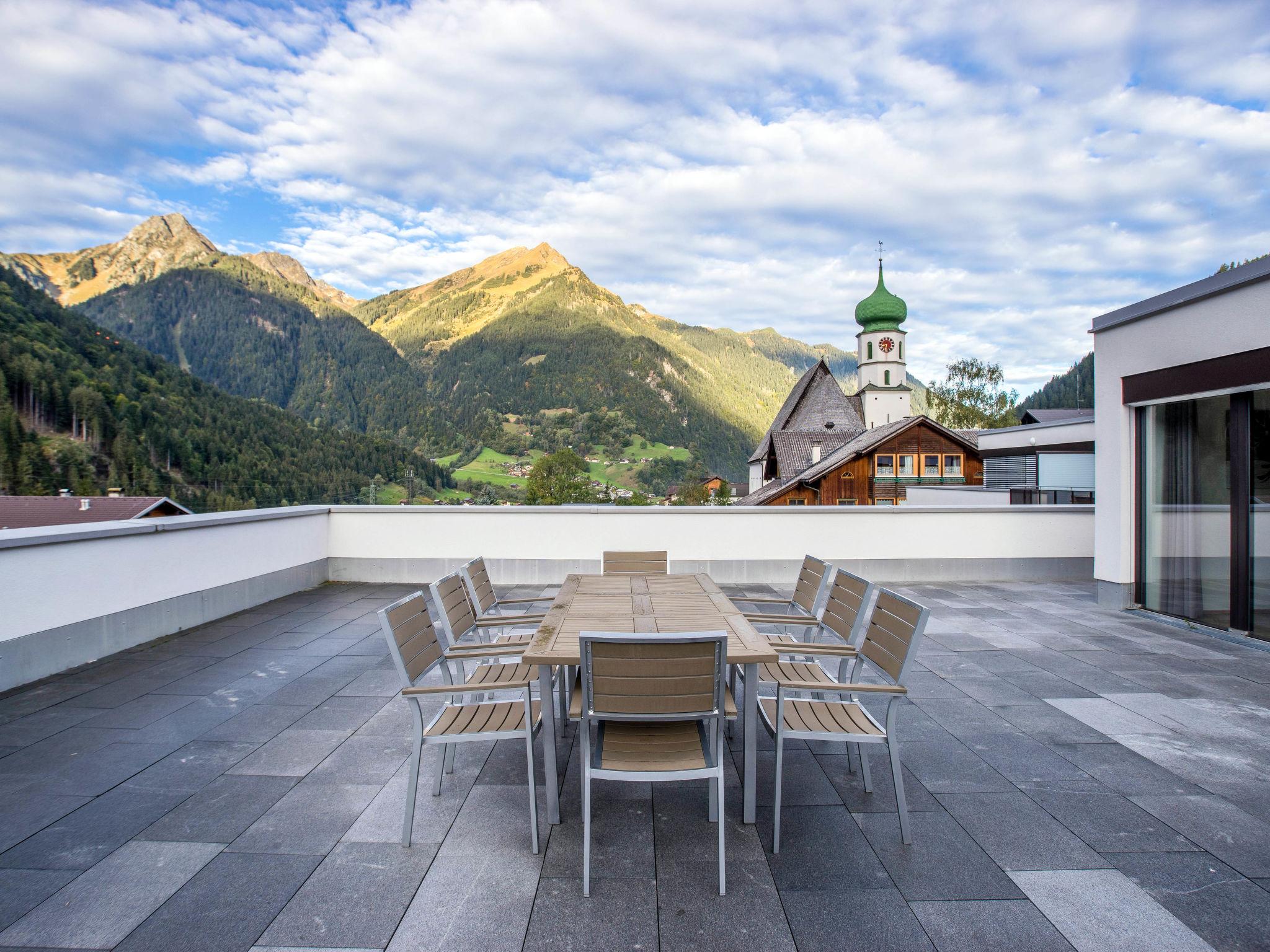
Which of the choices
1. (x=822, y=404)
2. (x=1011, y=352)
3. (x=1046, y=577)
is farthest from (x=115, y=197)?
(x=1011, y=352)

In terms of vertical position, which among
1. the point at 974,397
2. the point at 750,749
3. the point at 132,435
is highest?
the point at 974,397

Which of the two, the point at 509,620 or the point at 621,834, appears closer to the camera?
the point at 621,834

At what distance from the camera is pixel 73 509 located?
986cm

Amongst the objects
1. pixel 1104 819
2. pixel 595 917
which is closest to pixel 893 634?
pixel 1104 819

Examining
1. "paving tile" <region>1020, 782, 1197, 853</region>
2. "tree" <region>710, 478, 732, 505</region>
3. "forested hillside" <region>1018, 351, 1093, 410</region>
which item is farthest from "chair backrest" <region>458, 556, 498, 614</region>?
"forested hillside" <region>1018, 351, 1093, 410</region>

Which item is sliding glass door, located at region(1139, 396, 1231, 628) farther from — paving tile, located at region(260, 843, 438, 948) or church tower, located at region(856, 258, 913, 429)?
church tower, located at region(856, 258, 913, 429)

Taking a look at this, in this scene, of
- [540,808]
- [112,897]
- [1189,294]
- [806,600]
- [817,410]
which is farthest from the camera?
[817,410]

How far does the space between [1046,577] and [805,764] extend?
6372 millimetres

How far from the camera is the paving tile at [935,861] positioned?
6.36ft

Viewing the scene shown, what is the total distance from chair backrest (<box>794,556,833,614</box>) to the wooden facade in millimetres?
33947

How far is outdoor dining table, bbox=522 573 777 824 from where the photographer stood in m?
2.32

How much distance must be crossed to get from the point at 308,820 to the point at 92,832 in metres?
0.75

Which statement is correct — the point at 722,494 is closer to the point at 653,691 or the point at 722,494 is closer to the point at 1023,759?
the point at 1023,759

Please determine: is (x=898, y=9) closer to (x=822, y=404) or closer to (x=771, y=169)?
(x=771, y=169)
